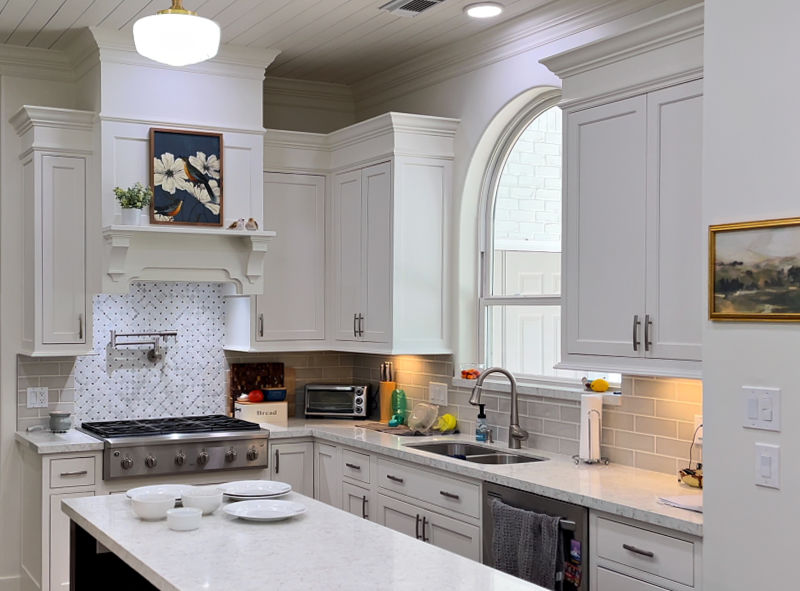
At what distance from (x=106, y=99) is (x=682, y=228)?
2.96 meters

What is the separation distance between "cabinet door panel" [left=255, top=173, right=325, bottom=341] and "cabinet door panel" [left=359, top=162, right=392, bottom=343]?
40cm

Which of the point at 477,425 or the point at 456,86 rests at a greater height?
the point at 456,86

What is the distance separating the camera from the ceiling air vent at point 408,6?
4254 mm

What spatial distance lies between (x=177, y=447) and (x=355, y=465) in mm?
894

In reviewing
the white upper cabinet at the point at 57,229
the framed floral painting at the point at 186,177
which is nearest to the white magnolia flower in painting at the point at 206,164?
the framed floral painting at the point at 186,177

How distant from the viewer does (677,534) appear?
2.96 meters

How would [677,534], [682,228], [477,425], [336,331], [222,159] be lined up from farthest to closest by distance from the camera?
[336,331] → [222,159] → [477,425] → [682,228] → [677,534]

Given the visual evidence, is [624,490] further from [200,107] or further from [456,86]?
[200,107]

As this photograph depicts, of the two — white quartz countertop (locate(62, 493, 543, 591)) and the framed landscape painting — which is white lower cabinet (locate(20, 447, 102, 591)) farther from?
the framed landscape painting

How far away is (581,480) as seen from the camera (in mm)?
3562

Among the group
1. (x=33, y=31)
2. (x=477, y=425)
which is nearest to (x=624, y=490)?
(x=477, y=425)

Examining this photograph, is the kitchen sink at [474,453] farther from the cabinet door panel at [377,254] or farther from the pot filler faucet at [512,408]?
the cabinet door panel at [377,254]

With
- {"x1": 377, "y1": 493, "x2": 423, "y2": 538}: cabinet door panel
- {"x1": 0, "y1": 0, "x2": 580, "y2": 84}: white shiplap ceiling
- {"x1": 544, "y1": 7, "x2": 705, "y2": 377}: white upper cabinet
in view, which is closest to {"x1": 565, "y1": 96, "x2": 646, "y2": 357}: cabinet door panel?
{"x1": 544, "y1": 7, "x2": 705, "y2": 377}: white upper cabinet

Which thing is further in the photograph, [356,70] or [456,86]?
[356,70]
